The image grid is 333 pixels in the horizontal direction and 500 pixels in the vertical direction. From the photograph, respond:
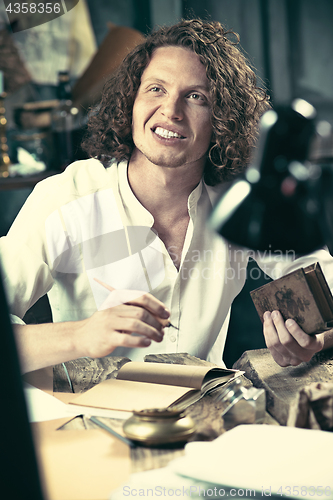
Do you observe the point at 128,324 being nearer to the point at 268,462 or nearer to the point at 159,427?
the point at 159,427

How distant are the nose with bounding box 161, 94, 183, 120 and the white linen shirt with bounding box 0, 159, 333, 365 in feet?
0.66

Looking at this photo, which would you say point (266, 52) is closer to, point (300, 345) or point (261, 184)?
point (300, 345)

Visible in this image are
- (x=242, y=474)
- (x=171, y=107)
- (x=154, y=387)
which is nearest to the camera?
(x=242, y=474)

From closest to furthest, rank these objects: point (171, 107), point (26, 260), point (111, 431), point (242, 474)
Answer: point (242, 474), point (111, 431), point (26, 260), point (171, 107)

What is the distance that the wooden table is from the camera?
0.53 m

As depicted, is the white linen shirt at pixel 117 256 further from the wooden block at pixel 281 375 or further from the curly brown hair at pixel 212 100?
the wooden block at pixel 281 375

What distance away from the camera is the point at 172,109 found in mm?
1207

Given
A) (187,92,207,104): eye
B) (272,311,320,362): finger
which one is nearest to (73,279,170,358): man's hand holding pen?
(272,311,320,362): finger

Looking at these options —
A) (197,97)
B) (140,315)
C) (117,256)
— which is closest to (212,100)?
(197,97)

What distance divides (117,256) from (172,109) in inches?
16.1

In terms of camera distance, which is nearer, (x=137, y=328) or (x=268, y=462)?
(x=268, y=462)

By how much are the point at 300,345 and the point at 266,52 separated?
4.94 ft

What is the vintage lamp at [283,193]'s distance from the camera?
512 millimetres

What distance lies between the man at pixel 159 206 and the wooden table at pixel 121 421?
21 centimetres
